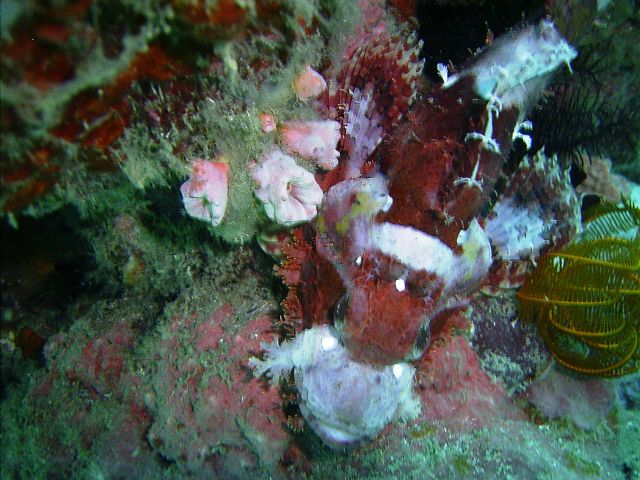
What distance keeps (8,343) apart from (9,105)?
4.16 metres

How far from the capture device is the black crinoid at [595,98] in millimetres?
4055

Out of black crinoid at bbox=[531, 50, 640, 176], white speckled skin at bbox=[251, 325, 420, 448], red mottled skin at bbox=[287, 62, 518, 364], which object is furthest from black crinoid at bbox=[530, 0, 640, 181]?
white speckled skin at bbox=[251, 325, 420, 448]

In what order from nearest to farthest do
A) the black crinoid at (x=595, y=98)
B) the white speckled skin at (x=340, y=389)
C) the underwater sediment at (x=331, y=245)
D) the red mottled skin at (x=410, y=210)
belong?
1. the underwater sediment at (x=331, y=245)
2. the white speckled skin at (x=340, y=389)
3. the red mottled skin at (x=410, y=210)
4. the black crinoid at (x=595, y=98)

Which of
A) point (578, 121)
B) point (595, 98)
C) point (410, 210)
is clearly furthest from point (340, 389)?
point (595, 98)

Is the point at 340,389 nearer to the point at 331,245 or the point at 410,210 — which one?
the point at 331,245

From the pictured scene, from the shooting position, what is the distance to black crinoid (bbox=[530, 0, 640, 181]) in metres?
4.05

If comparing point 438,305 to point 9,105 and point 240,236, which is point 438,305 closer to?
point 240,236

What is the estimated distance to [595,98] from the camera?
4.37 meters

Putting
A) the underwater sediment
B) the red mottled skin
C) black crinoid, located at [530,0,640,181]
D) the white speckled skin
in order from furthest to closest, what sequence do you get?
black crinoid, located at [530,0,640,181]
the red mottled skin
the white speckled skin
the underwater sediment

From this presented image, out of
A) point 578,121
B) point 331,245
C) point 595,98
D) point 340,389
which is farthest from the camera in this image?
point 595,98

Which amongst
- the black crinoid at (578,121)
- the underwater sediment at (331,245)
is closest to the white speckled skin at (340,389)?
the underwater sediment at (331,245)

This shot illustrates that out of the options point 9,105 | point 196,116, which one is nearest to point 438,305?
point 196,116

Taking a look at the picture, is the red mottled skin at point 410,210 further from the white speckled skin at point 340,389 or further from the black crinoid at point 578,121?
the black crinoid at point 578,121

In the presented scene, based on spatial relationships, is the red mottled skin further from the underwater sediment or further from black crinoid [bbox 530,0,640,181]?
black crinoid [bbox 530,0,640,181]
